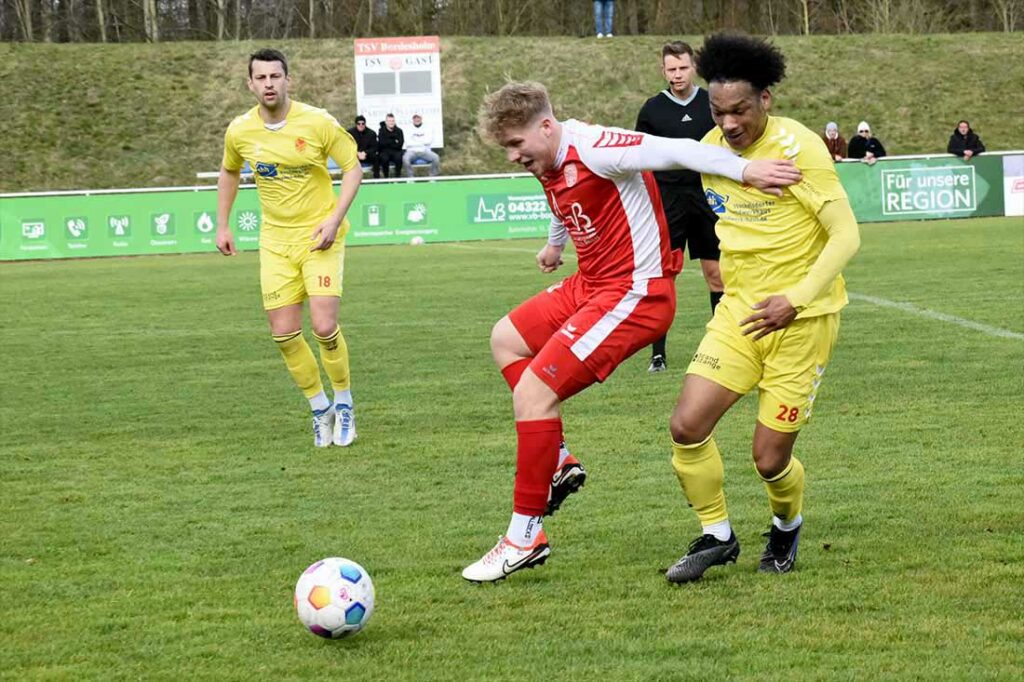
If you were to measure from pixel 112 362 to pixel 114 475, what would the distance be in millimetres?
4899

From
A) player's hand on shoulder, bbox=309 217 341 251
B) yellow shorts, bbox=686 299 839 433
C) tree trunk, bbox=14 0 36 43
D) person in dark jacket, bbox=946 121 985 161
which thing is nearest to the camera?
yellow shorts, bbox=686 299 839 433

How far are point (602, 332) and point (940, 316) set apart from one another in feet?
26.6

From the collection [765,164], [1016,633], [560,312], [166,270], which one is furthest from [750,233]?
[166,270]

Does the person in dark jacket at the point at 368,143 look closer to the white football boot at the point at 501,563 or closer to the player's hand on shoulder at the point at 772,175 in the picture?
the white football boot at the point at 501,563

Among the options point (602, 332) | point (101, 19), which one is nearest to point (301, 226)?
point (602, 332)

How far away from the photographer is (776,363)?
16.3 feet

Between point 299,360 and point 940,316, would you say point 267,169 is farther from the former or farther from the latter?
point 940,316

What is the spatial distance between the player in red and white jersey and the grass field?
289 mm

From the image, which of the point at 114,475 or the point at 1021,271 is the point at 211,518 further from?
the point at 1021,271

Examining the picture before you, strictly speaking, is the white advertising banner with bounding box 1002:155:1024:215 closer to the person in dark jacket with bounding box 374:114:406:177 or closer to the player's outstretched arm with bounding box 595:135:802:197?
the person in dark jacket with bounding box 374:114:406:177

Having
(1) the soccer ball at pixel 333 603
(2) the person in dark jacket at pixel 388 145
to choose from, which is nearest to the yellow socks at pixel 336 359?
(1) the soccer ball at pixel 333 603

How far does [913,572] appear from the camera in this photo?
496cm

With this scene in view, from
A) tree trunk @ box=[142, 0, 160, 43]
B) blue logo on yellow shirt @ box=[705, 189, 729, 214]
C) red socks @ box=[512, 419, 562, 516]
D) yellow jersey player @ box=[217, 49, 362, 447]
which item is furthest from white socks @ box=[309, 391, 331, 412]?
tree trunk @ box=[142, 0, 160, 43]

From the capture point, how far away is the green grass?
3784 centimetres
